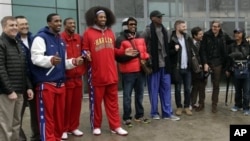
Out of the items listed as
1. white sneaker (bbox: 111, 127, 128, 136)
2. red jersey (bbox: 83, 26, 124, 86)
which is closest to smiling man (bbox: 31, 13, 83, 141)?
red jersey (bbox: 83, 26, 124, 86)

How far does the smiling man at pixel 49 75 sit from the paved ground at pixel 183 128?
2.55ft

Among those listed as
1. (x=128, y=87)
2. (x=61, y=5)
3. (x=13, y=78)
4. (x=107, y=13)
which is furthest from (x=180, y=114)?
(x=61, y=5)

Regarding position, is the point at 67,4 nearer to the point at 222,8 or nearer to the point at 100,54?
the point at 222,8

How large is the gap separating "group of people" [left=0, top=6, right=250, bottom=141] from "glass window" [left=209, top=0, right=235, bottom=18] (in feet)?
10.5

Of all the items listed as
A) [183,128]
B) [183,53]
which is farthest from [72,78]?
[183,53]

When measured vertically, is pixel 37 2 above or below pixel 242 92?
above

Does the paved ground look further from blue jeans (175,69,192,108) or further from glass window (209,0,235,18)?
glass window (209,0,235,18)

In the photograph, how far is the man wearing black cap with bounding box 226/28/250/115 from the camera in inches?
294

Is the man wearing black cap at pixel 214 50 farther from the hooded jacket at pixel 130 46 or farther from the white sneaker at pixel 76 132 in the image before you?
the white sneaker at pixel 76 132

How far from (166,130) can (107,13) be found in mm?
2208

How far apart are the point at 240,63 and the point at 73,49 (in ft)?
11.5

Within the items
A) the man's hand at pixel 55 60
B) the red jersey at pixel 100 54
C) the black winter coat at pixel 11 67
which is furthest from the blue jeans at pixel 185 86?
the black winter coat at pixel 11 67

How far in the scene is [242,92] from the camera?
7.79 m

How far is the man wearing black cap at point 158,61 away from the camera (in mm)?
6848
